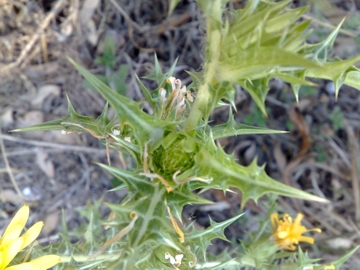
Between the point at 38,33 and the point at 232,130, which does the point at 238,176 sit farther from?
the point at 38,33

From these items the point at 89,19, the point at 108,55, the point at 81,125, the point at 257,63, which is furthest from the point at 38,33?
the point at 257,63

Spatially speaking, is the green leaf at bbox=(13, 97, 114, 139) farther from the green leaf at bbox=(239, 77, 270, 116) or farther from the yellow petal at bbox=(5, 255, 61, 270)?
the green leaf at bbox=(239, 77, 270, 116)

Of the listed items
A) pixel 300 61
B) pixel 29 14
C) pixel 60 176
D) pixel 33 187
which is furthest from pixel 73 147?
pixel 300 61

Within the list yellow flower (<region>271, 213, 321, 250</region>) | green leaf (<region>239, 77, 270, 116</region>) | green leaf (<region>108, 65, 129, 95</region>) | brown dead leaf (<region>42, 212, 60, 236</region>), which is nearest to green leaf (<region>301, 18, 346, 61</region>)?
green leaf (<region>239, 77, 270, 116</region>)

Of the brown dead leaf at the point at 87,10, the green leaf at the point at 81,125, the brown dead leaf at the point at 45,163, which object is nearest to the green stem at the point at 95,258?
the green leaf at the point at 81,125

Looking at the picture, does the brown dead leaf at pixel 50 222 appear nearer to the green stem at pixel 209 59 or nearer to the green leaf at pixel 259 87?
the green stem at pixel 209 59

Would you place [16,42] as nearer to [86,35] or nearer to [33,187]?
[86,35]
